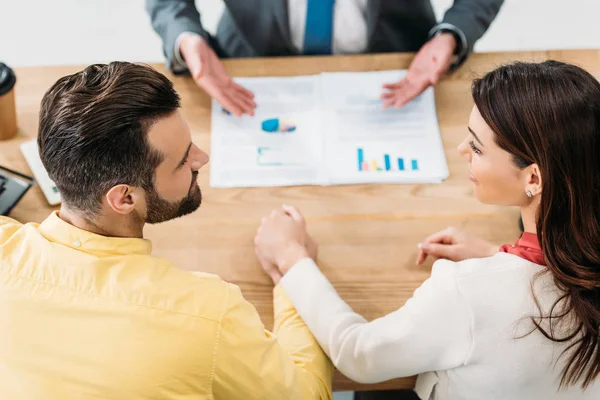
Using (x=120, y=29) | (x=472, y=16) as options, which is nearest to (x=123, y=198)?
(x=472, y=16)

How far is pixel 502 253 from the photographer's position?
1.12m

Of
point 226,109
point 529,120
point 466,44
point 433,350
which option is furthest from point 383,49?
point 433,350

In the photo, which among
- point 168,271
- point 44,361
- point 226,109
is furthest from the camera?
point 226,109

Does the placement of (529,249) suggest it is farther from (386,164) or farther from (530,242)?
(386,164)

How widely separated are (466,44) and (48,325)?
3.82 ft

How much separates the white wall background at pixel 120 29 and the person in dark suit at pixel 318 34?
113 cm

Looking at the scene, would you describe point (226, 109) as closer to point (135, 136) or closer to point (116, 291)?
point (135, 136)

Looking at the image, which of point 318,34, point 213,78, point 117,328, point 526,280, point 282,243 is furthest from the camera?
point 318,34

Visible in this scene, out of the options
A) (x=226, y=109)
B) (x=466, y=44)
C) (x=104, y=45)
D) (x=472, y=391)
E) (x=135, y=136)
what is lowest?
(x=104, y=45)

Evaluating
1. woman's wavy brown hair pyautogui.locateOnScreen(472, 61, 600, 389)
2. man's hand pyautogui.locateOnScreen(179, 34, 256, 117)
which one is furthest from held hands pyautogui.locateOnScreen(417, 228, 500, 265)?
man's hand pyautogui.locateOnScreen(179, 34, 256, 117)

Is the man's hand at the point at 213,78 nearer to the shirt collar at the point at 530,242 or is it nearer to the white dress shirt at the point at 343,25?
the white dress shirt at the point at 343,25

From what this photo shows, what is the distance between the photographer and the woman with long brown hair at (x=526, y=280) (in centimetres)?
105

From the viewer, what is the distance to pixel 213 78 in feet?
5.24

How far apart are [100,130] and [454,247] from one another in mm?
722
